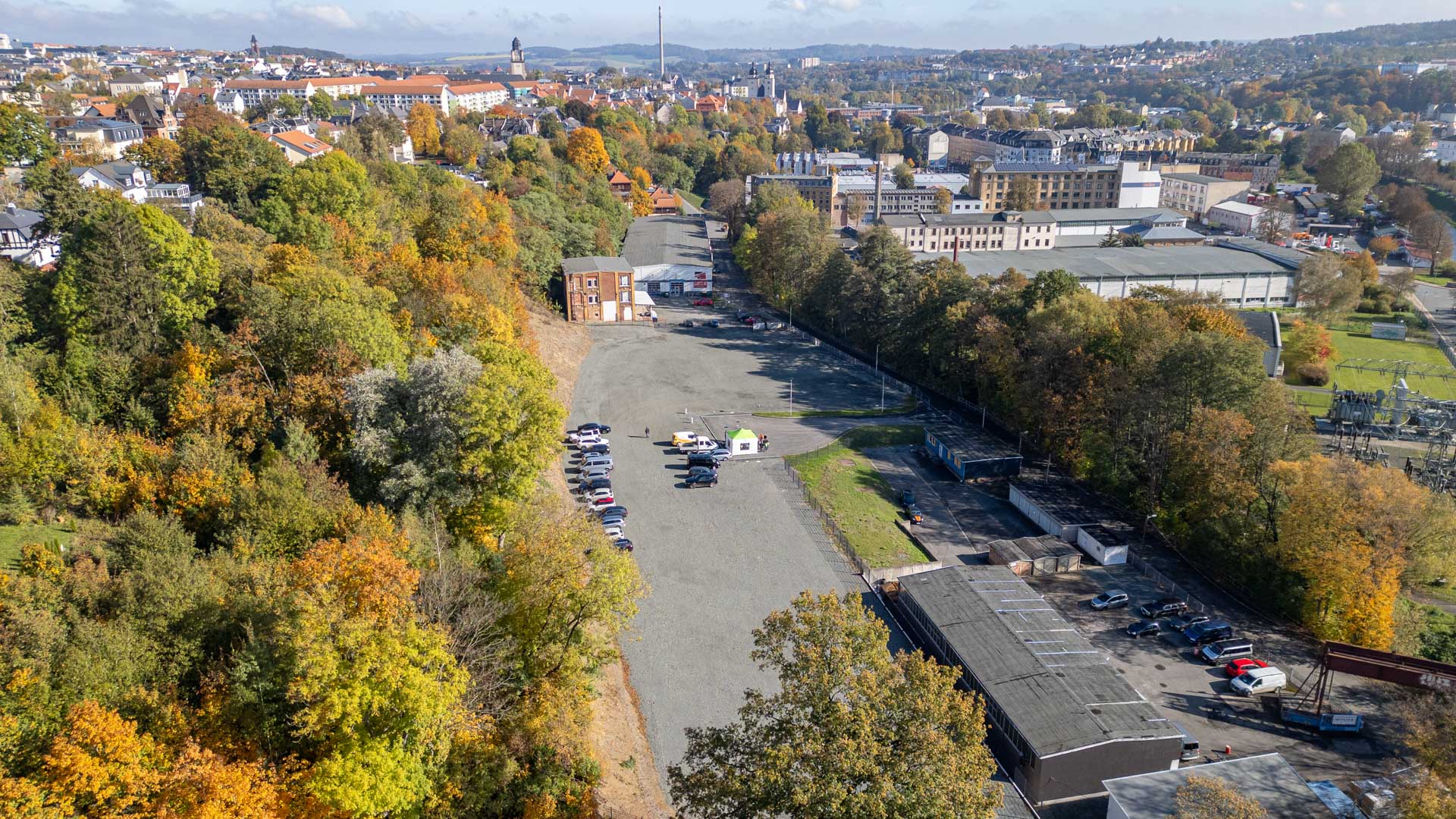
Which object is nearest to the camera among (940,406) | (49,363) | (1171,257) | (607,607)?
(607,607)

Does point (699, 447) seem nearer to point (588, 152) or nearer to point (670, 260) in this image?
point (670, 260)

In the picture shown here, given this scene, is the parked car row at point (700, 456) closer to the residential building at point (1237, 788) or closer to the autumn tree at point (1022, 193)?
the residential building at point (1237, 788)

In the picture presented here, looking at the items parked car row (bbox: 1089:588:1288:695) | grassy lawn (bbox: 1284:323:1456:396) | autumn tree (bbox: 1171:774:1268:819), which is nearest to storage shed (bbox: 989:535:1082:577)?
parked car row (bbox: 1089:588:1288:695)

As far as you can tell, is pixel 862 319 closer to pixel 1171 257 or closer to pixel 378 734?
pixel 1171 257

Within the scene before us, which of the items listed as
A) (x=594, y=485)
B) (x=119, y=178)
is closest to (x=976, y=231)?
(x=594, y=485)

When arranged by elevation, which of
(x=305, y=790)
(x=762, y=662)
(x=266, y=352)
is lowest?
(x=762, y=662)

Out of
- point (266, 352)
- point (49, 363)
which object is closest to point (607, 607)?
point (266, 352)

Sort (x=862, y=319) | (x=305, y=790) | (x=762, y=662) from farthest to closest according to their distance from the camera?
(x=862, y=319) → (x=762, y=662) → (x=305, y=790)
